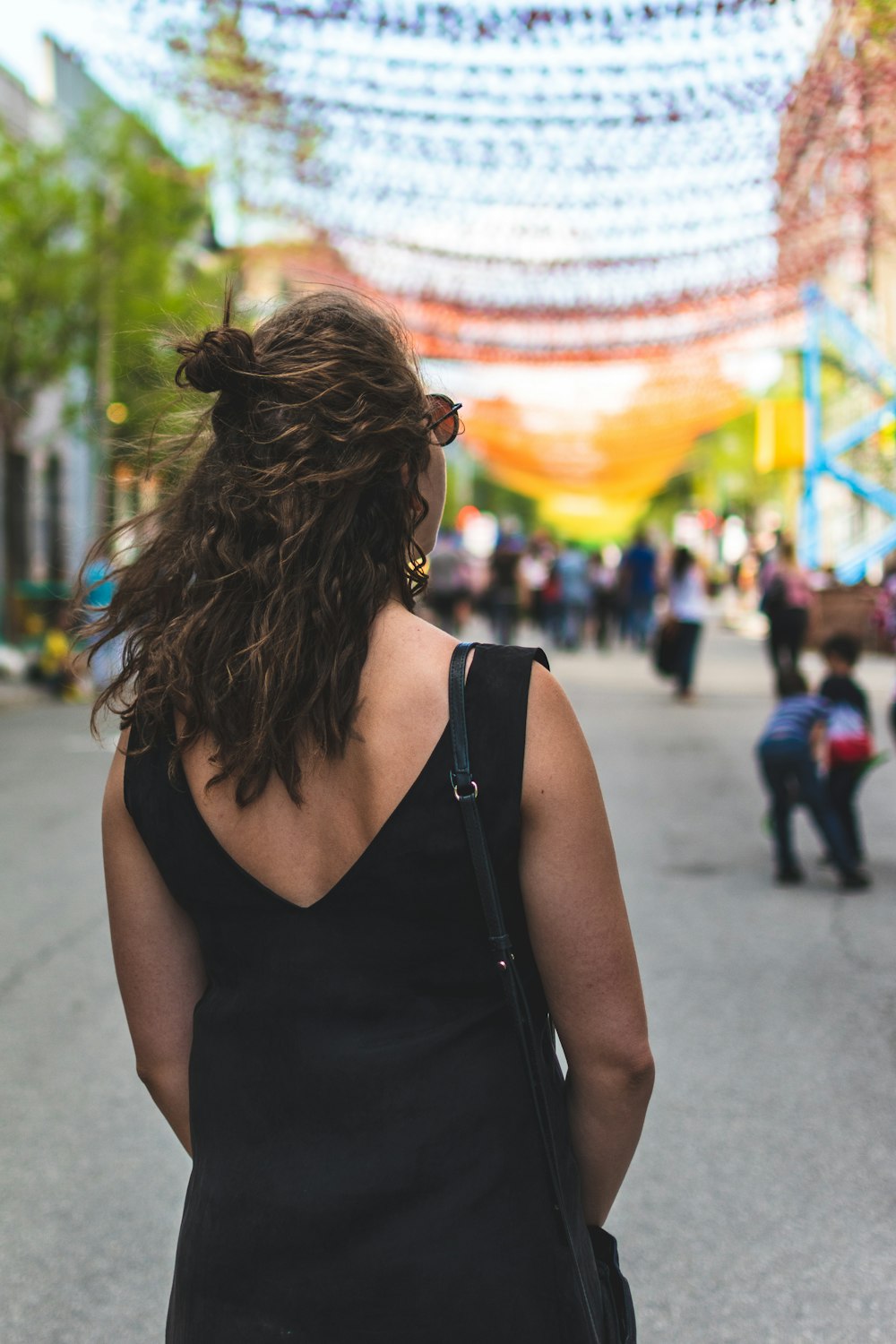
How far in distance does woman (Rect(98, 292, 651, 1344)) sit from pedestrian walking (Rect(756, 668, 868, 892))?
18.1 feet

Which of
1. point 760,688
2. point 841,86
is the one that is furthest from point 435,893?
point 760,688

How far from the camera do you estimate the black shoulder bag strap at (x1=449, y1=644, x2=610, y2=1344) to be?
1475mm

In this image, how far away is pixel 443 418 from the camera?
168cm

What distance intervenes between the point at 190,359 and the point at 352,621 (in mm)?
342

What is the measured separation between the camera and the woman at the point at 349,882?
1.49 meters

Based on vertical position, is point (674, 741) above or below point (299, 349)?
below

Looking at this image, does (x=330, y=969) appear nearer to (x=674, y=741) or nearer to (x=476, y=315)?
(x=674, y=741)

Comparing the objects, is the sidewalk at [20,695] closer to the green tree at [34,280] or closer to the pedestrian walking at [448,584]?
the green tree at [34,280]

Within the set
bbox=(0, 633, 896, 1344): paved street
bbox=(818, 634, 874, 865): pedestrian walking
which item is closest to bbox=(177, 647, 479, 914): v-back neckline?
bbox=(0, 633, 896, 1344): paved street

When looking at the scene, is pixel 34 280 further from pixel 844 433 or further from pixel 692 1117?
pixel 692 1117

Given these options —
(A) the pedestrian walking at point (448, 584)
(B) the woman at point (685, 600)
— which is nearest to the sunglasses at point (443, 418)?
(B) the woman at point (685, 600)

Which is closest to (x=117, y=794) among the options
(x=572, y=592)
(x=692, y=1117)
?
(x=692, y=1117)

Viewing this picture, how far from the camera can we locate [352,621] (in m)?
1.57

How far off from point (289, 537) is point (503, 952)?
0.48 m
